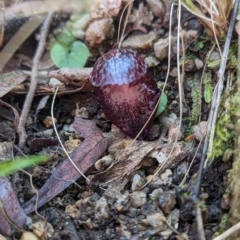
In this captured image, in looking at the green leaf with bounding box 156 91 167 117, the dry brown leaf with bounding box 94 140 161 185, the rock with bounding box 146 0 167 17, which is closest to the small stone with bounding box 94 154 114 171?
the dry brown leaf with bounding box 94 140 161 185

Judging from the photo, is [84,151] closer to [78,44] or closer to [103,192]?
[103,192]

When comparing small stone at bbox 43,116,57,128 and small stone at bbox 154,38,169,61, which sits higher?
small stone at bbox 154,38,169,61

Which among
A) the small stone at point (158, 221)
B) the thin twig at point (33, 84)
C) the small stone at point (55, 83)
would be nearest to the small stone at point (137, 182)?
the small stone at point (158, 221)

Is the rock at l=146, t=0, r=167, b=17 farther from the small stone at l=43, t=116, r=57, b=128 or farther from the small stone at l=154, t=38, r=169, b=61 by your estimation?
the small stone at l=43, t=116, r=57, b=128

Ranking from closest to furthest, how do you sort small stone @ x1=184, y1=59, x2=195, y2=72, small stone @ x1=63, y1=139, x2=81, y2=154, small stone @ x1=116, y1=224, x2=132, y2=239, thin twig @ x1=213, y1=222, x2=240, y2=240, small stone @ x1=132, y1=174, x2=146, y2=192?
thin twig @ x1=213, y1=222, x2=240, y2=240 → small stone @ x1=116, y1=224, x2=132, y2=239 → small stone @ x1=132, y1=174, x2=146, y2=192 → small stone @ x1=63, y1=139, x2=81, y2=154 → small stone @ x1=184, y1=59, x2=195, y2=72

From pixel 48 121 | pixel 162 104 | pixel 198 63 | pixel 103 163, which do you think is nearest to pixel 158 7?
pixel 198 63

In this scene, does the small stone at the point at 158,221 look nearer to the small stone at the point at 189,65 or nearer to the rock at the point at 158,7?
the small stone at the point at 189,65
